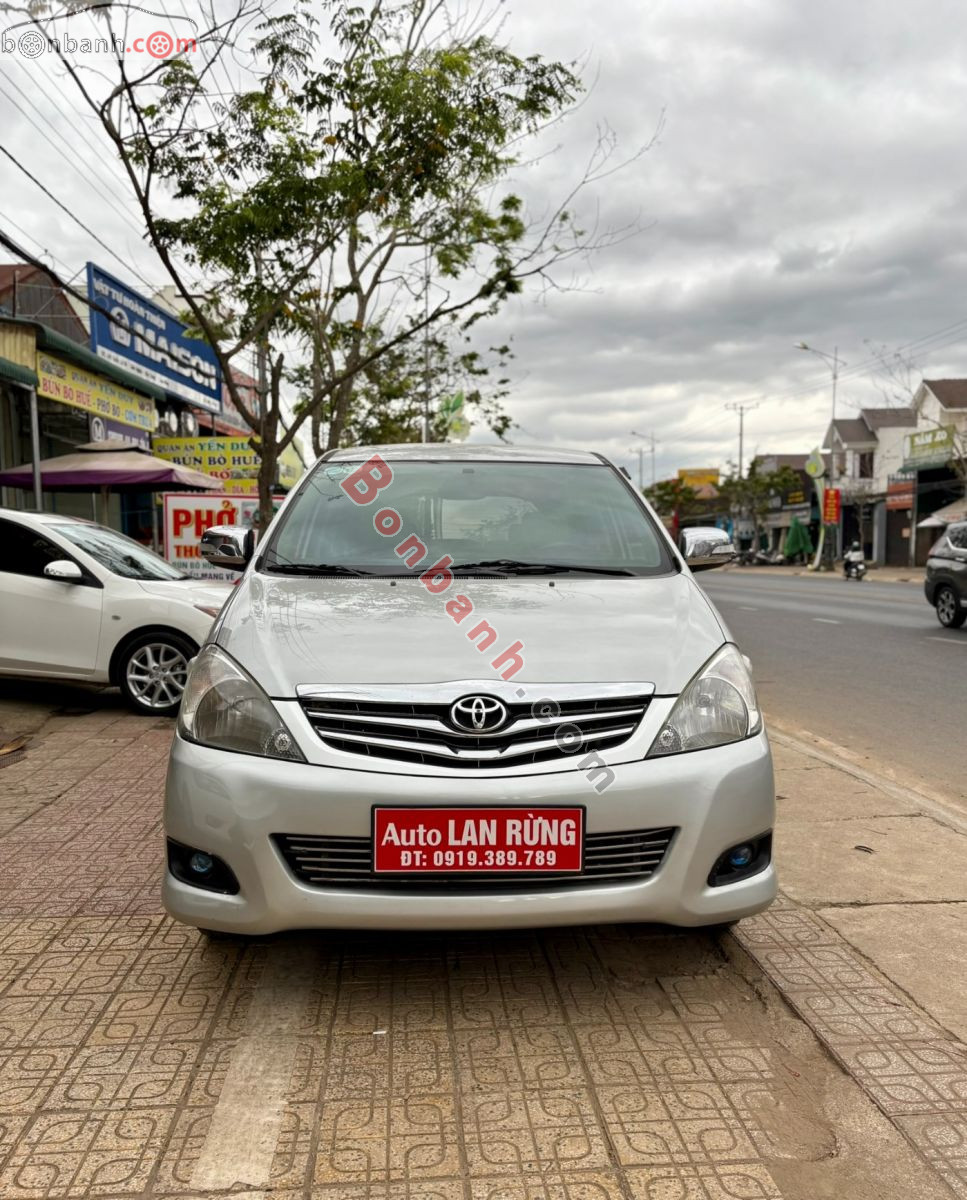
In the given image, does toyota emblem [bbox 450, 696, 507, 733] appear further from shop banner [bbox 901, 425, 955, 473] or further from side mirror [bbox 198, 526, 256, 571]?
shop banner [bbox 901, 425, 955, 473]

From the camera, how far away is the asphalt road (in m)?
6.37

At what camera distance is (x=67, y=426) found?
661 inches

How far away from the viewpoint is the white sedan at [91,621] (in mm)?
6977

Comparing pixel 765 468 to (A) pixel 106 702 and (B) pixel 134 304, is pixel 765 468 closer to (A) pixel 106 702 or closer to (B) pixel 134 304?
(B) pixel 134 304

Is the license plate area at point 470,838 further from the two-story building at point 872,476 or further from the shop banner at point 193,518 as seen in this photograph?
the two-story building at point 872,476

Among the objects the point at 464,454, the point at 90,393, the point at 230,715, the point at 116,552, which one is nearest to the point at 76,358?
the point at 90,393

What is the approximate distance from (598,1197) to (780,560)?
60547mm

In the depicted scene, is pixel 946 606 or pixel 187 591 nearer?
pixel 187 591

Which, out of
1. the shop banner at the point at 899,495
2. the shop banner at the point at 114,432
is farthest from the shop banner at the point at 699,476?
the shop banner at the point at 114,432

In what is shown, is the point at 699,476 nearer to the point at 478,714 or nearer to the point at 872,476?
the point at 872,476

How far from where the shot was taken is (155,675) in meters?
7.07

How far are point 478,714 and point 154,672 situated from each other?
16.9 feet

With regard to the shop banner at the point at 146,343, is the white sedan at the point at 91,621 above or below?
below

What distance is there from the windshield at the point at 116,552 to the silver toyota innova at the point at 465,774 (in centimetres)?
476
